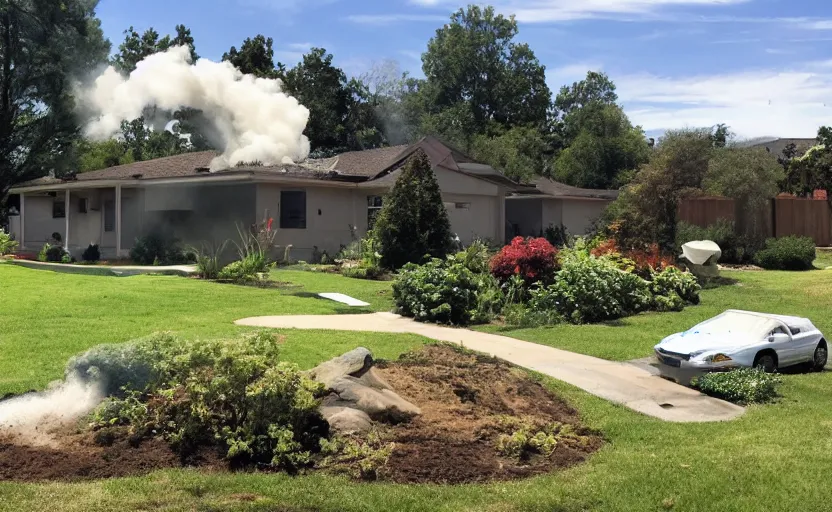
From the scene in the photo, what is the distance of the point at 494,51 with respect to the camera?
6462 centimetres

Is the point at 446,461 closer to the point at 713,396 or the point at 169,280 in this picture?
the point at 713,396

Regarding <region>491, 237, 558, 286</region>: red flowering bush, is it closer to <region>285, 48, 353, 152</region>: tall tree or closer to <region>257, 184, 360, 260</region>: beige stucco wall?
<region>257, 184, 360, 260</region>: beige stucco wall

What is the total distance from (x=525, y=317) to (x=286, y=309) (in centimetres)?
439

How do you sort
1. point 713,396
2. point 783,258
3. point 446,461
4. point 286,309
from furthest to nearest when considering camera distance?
point 783,258 < point 286,309 < point 713,396 < point 446,461

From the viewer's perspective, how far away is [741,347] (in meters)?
10.1

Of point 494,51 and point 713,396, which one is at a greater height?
point 494,51

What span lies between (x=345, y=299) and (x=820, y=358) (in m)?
8.89

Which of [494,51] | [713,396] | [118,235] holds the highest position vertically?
[494,51]

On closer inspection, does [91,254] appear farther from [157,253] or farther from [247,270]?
[247,270]

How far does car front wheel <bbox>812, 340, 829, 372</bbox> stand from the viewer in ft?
35.9

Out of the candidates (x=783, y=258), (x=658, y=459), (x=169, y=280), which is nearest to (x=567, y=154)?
(x=783, y=258)

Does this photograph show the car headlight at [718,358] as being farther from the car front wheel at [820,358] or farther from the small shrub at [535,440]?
the small shrub at [535,440]

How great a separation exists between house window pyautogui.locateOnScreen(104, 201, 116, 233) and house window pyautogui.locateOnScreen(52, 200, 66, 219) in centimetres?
391

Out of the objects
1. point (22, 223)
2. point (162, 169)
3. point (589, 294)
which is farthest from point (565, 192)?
point (22, 223)
